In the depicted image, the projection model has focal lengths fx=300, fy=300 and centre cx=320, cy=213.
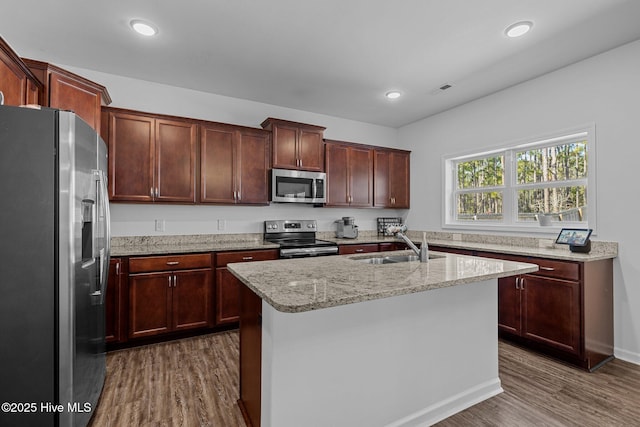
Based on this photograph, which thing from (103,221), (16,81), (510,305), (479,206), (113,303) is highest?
(16,81)

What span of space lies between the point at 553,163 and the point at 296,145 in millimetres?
2940

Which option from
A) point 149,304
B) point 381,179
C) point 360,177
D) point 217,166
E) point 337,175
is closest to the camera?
point 149,304

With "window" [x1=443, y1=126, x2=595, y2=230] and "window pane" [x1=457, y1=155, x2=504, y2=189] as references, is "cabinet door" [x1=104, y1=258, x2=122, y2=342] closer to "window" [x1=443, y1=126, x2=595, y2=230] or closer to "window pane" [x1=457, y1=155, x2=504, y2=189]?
"window" [x1=443, y1=126, x2=595, y2=230]

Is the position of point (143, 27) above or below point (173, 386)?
above

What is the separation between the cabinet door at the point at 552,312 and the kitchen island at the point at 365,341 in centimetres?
92

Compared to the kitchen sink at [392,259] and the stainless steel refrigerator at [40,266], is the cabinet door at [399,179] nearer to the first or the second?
the kitchen sink at [392,259]

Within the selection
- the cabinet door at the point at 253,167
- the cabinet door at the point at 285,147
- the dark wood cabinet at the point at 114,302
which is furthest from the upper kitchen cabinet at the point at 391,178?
the dark wood cabinet at the point at 114,302

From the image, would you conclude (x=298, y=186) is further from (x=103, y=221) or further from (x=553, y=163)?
(x=553, y=163)

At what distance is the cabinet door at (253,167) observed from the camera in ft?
11.7

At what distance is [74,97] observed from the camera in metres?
2.55

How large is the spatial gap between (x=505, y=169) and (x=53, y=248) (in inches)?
168

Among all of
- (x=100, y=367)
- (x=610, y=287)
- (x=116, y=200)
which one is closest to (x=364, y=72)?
(x=116, y=200)

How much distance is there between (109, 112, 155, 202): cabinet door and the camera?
295cm

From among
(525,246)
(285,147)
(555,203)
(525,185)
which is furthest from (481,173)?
(285,147)
